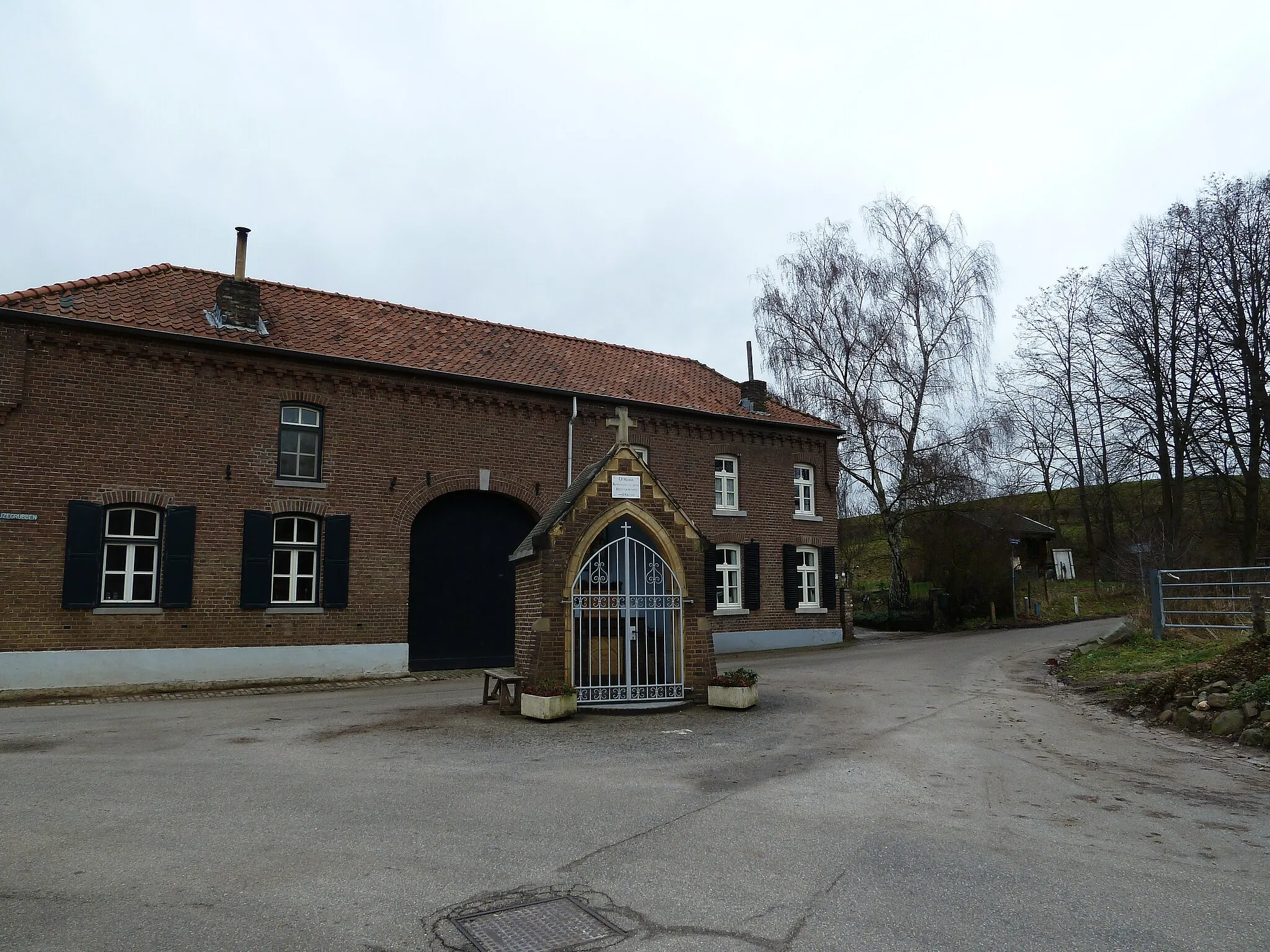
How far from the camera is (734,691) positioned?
11484 millimetres

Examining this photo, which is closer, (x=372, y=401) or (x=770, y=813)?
(x=770, y=813)

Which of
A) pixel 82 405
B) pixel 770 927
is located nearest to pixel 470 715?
pixel 770 927

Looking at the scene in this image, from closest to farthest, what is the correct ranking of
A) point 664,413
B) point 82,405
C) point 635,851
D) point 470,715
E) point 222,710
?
point 635,851
point 470,715
point 222,710
point 82,405
point 664,413

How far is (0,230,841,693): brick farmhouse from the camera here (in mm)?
→ 12109

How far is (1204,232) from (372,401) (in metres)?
24.5

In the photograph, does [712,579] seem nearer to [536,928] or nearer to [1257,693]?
[1257,693]

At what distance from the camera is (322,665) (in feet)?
55.3

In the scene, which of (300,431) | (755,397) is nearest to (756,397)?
(755,397)

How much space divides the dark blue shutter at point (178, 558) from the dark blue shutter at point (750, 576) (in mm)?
13392

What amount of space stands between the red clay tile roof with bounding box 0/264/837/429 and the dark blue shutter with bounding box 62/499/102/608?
139 inches

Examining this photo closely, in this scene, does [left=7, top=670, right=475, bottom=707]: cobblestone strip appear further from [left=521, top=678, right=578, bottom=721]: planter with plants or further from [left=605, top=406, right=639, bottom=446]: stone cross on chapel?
[left=605, top=406, right=639, bottom=446]: stone cross on chapel

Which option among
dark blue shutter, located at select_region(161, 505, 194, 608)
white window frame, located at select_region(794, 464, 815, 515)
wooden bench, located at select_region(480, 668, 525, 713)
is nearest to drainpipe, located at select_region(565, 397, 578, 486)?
white window frame, located at select_region(794, 464, 815, 515)

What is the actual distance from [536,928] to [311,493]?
1440 cm

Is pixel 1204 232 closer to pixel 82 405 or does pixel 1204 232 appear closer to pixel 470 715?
pixel 470 715
